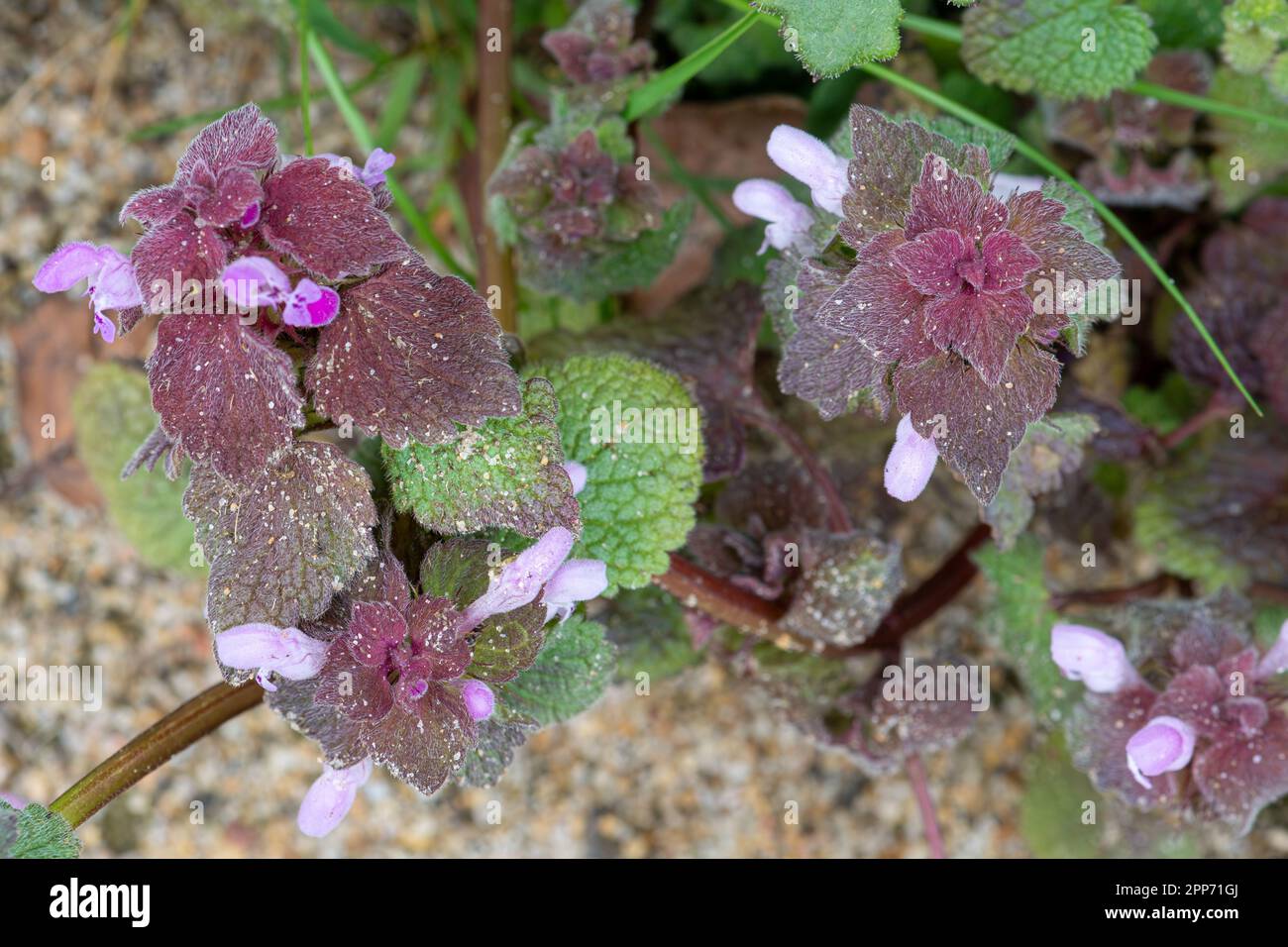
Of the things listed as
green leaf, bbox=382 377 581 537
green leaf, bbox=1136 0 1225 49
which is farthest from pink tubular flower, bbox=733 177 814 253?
green leaf, bbox=1136 0 1225 49

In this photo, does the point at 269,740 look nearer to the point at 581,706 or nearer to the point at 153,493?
the point at 153,493

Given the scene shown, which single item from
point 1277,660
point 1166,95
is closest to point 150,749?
point 1277,660

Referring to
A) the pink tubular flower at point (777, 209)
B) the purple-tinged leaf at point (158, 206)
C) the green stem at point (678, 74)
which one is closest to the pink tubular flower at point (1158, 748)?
the pink tubular flower at point (777, 209)

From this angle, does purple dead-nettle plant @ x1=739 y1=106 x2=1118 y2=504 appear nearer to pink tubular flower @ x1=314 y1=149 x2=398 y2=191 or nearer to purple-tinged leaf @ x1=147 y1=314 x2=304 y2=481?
pink tubular flower @ x1=314 y1=149 x2=398 y2=191

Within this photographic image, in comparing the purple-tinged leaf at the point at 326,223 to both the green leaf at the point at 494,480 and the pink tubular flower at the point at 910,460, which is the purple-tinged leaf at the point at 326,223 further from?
the pink tubular flower at the point at 910,460

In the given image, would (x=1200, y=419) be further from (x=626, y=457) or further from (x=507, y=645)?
(x=507, y=645)

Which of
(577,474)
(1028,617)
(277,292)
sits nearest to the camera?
(277,292)
